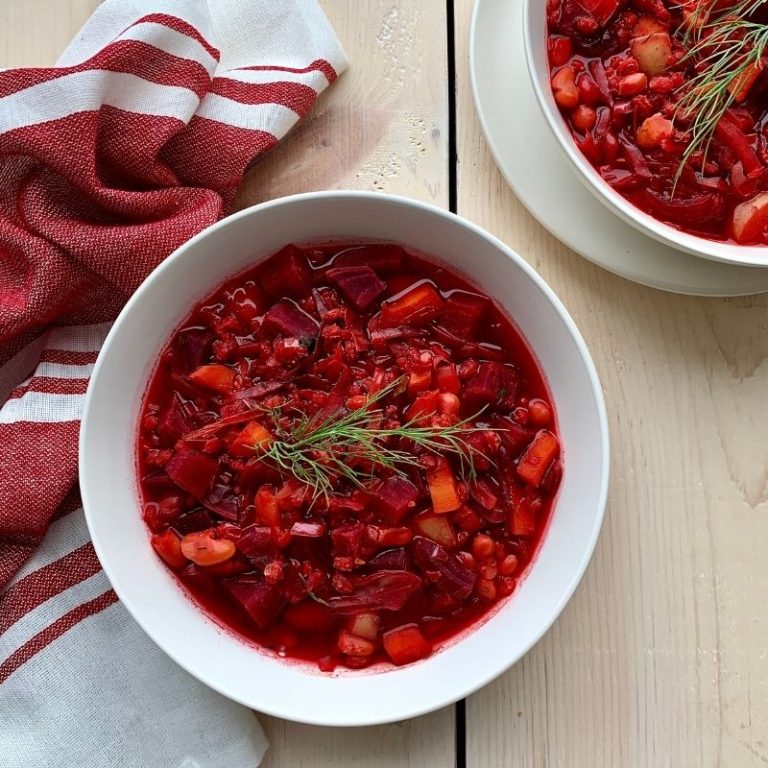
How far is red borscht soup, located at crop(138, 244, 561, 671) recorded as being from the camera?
6.90 ft

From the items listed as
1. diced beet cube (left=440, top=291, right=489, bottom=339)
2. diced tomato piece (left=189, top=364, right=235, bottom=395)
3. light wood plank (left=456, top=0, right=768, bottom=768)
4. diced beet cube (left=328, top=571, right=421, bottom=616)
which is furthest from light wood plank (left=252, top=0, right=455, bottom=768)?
diced beet cube (left=328, top=571, right=421, bottom=616)

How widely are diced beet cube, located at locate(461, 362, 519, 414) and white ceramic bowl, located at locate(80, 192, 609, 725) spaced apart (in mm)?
124

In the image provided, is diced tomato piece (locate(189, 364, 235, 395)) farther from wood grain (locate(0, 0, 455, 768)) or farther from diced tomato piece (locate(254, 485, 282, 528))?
wood grain (locate(0, 0, 455, 768))

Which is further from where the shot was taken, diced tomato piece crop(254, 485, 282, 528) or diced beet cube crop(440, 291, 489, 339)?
diced beet cube crop(440, 291, 489, 339)

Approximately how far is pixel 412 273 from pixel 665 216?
68 cm

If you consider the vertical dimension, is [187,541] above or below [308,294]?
below

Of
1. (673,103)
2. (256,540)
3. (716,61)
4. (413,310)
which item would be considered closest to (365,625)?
(256,540)

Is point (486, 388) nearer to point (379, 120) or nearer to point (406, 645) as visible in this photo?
point (406, 645)

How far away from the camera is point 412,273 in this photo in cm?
228

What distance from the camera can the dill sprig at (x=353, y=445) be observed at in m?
2.06

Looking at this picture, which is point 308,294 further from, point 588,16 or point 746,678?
point 746,678

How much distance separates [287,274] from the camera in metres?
2.21

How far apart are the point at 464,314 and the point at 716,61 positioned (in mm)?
932

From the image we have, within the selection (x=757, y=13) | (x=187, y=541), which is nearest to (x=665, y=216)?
(x=757, y=13)
